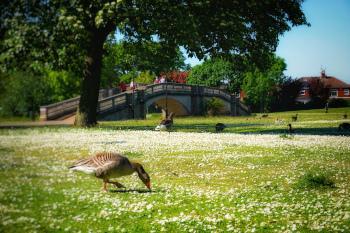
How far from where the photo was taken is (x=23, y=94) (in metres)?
5.66

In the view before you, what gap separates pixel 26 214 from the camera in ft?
15.1

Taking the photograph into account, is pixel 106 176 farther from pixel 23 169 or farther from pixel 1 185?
pixel 1 185

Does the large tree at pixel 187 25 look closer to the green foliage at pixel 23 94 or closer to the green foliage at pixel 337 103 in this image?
the green foliage at pixel 23 94

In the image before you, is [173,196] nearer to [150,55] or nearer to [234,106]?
[150,55]

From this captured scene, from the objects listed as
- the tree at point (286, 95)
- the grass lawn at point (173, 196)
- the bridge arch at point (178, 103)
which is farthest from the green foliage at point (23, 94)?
the tree at point (286, 95)

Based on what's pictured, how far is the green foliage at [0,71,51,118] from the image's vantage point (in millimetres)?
4891

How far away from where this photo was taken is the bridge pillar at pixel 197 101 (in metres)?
83.4

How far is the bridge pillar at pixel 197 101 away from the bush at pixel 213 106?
129cm

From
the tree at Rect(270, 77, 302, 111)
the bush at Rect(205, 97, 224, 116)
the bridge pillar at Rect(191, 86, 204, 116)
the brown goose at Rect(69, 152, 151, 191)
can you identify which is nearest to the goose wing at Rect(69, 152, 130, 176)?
the brown goose at Rect(69, 152, 151, 191)

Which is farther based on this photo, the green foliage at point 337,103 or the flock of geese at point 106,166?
the green foliage at point 337,103

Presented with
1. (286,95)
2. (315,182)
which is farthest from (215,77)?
(315,182)

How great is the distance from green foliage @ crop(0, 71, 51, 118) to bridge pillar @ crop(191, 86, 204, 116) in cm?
7710

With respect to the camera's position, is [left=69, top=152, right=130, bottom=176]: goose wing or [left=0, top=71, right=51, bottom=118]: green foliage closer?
[left=0, top=71, right=51, bottom=118]: green foliage

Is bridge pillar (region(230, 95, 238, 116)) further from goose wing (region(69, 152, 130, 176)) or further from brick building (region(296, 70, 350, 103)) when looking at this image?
goose wing (region(69, 152, 130, 176))
